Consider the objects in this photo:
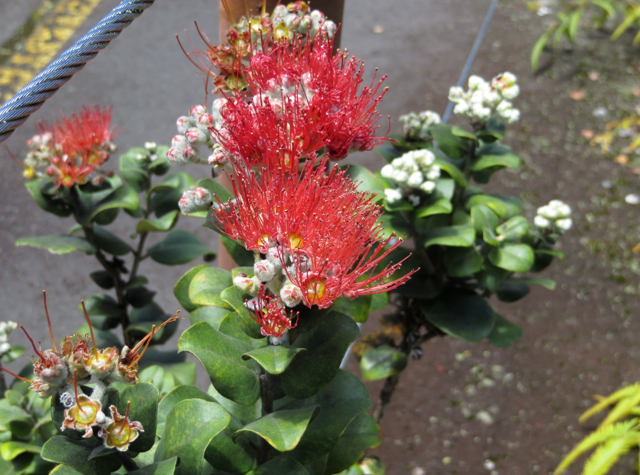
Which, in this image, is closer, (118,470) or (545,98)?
(118,470)

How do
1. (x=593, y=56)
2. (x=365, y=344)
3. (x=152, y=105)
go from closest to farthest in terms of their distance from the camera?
(x=365, y=344) → (x=152, y=105) → (x=593, y=56)

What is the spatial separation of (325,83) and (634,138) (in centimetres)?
263

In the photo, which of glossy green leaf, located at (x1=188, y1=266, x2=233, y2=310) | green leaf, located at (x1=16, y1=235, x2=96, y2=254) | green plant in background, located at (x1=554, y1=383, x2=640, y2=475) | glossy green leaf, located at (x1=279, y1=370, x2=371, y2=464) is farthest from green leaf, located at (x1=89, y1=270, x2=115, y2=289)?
green plant in background, located at (x1=554, y1=383, x2=640, y2=475)

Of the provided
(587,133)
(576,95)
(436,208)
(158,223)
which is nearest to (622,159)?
(587,133)

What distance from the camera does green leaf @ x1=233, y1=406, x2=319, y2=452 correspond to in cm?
55

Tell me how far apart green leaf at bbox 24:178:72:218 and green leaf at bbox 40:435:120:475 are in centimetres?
59

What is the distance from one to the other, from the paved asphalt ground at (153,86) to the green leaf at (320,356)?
4.55 feet

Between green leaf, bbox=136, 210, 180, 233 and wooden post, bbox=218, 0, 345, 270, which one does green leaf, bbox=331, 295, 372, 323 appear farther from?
green leaf, bbox=136, 210, 180, 233

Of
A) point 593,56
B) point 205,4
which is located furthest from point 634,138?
point 205,4

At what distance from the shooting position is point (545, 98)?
3.01 meters

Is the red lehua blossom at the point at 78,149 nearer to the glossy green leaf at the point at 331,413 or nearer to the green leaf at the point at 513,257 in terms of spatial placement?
the glossy green leaf at the point at 331,413

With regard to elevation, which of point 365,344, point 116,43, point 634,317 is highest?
point 116,43

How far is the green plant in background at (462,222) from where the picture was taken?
3.14ft

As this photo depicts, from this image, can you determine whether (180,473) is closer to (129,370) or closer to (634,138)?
(129,370)
